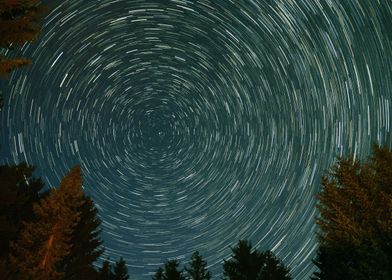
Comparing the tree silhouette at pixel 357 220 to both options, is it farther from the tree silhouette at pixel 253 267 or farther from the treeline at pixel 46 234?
the treeline at pixel 46 234

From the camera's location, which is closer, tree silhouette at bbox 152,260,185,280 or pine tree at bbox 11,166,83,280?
pine tree at bbox 11,166,83,280

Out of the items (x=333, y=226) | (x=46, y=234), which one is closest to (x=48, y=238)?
(x=46, y=234)

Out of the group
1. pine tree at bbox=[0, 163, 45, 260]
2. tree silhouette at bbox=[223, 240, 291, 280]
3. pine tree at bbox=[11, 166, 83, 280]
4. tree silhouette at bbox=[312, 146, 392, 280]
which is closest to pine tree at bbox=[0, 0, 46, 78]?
pine tree at bbox=[0, 163, 45, 260]

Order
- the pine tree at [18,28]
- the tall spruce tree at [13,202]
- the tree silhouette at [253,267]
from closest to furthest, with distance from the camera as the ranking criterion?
the pine tree at [18,28]
the tall spruce tree at [13,202]
the tree silhouette at [253,267]

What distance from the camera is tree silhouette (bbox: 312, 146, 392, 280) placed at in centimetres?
1205

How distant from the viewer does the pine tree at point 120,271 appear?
953 inches

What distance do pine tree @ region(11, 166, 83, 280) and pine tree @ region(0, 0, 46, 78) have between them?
821cm

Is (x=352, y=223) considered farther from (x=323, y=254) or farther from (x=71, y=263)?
(x=71, y=263)

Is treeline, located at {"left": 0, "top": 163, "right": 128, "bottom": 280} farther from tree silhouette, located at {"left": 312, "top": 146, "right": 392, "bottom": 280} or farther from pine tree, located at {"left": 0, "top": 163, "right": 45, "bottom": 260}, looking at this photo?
tree silhouette, located at {"left": 312, "top": 146, "right": 392, "bottom": 280}

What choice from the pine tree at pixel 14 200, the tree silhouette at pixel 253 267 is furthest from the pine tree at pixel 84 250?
the tree silhouette at pixel 253 267

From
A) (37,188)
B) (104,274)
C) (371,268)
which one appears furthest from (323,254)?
(37,188)

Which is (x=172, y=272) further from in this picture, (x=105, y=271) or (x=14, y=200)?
(x=14, y=200)

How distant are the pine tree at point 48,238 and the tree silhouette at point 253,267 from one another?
1028 centimetres

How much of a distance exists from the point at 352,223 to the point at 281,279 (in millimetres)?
8590
